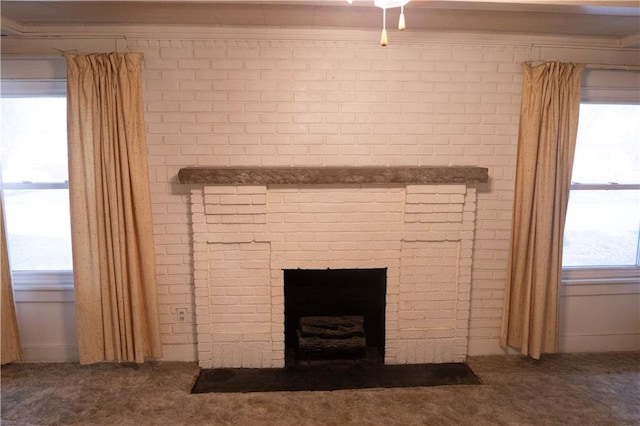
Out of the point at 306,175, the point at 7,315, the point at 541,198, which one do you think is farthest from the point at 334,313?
the point at 7,315

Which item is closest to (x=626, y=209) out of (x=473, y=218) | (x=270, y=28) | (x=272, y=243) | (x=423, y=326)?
(x=473, y=218)

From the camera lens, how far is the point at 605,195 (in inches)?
126

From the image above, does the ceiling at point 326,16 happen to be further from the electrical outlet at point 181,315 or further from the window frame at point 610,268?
the electrical outlet at point 181,315

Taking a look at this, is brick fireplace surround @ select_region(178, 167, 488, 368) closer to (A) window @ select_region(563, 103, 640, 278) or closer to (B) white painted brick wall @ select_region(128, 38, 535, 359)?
(B) white painted brick wall @ select_region(128, 38, 535, 359)

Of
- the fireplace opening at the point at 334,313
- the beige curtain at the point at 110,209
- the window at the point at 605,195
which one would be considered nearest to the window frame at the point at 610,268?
the window at the point at 605,195

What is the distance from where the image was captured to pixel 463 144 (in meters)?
2.94

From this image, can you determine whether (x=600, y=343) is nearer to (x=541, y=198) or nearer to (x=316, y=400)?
(x=541, y=198)

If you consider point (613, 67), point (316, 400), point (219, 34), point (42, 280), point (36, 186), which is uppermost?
point (219, 34)

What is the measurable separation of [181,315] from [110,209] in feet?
2.92

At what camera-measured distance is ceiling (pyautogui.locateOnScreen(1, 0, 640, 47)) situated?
2.28 meters

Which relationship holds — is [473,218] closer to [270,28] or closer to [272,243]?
[272,243]

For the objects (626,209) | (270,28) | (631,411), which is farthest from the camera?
(626,209)

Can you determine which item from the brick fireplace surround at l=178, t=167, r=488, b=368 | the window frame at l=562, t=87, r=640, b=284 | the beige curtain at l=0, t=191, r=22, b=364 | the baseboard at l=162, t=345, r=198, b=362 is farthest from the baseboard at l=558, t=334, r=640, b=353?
the beige curtain at l=0, t=191, r=22, b=364

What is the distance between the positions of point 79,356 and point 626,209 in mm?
4208
